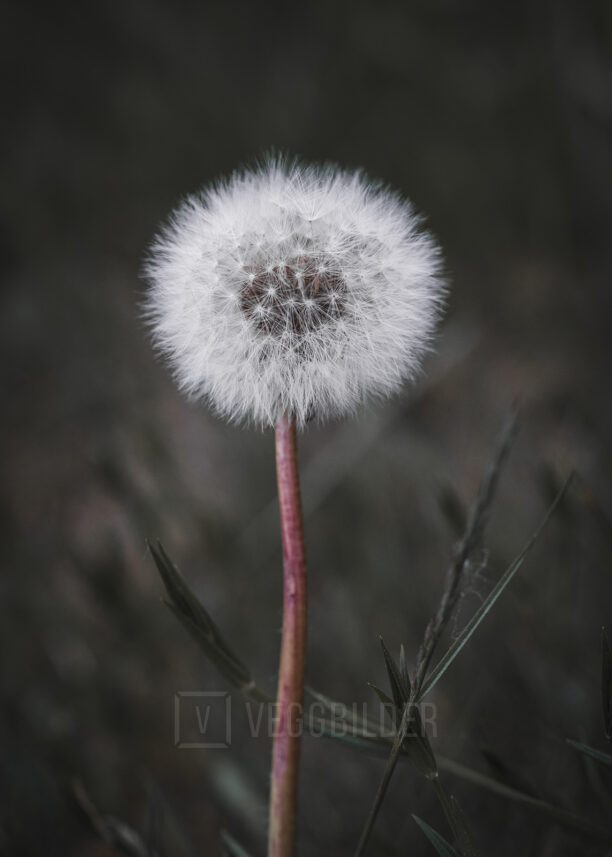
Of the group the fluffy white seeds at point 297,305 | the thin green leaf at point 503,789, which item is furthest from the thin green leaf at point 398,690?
the fluffy white seeds at point 297,305

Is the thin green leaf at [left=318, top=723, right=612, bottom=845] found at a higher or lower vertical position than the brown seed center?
lower

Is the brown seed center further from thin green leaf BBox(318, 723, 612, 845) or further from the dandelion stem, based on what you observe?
thin green leaf BBox(318, 723, 612, 845)

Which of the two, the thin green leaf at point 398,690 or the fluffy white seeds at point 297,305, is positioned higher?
the fluffy white seeds at point 297,305

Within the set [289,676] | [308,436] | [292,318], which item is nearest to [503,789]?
[289,676]

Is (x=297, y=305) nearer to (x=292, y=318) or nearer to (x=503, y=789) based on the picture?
(x=292, y=318)

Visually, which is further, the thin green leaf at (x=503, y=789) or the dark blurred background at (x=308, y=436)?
the dark blurred background at (x=308, y=436)

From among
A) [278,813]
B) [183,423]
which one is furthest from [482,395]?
[278,813]

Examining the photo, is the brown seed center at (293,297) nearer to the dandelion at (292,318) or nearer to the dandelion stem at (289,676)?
the dandelion at (292,318)

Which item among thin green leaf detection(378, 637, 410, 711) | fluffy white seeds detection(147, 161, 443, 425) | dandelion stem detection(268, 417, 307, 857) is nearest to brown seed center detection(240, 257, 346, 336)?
fluffy white seeds detection(147, 161, 443, 425)
